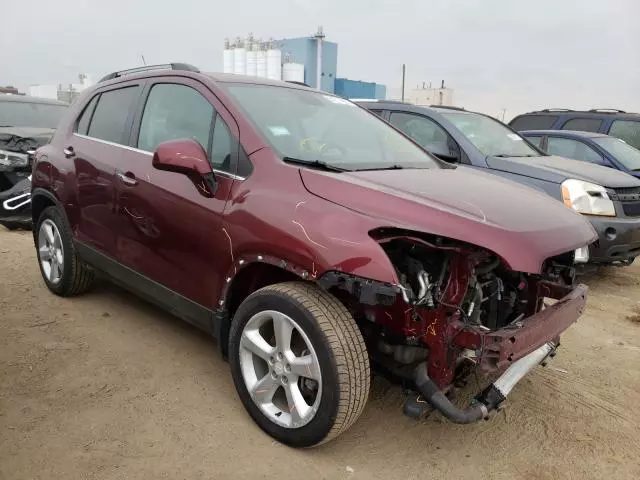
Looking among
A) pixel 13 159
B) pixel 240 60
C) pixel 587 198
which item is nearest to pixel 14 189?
pixel 13 159

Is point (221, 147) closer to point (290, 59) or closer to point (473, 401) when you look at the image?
point (473, 401)

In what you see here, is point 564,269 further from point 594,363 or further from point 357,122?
point 357,122

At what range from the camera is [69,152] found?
158 inches

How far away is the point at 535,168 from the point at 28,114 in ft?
22.6

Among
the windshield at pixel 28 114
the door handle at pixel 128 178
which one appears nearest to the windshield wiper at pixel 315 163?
the door handle at pixel 128 178

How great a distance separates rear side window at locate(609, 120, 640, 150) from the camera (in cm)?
889

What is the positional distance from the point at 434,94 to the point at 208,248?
25.7 metres

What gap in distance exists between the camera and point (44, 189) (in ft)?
14.0

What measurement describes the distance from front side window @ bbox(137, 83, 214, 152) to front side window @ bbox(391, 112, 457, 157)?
3.05m

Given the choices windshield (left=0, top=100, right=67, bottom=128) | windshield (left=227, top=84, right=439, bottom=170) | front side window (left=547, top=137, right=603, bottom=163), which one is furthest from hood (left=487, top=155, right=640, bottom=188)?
windshield (left=0, top=100, right=67, bottom=128)

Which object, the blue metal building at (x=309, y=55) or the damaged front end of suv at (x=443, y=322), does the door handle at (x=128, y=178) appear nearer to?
the damaged front end of suv at (x=443, y=322)

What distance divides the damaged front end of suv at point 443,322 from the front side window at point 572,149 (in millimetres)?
5137

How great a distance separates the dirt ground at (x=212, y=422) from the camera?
8.02ft

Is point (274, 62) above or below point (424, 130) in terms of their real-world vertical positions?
above
